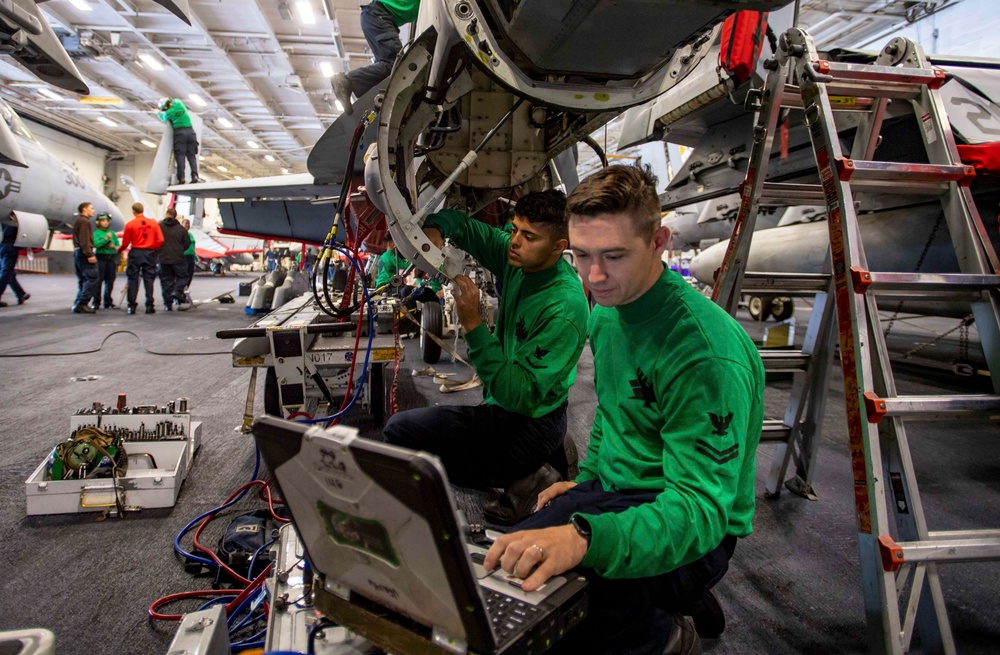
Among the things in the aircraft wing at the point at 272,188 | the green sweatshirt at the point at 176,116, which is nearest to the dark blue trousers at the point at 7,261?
the aircraft wing at the point at 272,188

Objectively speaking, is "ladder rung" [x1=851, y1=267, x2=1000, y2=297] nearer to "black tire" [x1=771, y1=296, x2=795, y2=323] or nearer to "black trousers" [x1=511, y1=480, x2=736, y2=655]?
"black trousers" [x1=511, y1=480, x2=736, y2=655]

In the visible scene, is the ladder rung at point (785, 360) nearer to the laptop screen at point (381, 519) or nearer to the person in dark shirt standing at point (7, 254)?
the laptop screen at point (381, 519)

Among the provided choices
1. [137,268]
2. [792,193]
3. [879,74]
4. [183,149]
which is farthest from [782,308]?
[183,149]

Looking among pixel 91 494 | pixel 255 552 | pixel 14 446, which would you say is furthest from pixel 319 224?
pixel 255 552

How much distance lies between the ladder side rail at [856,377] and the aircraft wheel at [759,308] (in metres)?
6.49

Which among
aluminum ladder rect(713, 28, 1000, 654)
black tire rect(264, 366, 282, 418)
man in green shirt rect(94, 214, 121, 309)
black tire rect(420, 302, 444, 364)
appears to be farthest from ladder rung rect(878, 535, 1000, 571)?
man in green shirt rect(94, 214, 121, 309)

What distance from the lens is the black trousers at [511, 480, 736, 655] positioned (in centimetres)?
104

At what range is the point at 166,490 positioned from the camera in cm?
211

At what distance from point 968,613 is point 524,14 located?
245 centimetres

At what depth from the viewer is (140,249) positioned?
7.87 metres

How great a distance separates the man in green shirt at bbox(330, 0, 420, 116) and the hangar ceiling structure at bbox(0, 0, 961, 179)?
6593mm

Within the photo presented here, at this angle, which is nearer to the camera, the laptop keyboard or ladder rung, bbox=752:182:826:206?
the laptop keyboard

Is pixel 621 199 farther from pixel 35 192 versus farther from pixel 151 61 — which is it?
pixel 151 61

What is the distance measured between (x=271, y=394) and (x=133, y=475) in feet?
3.01
